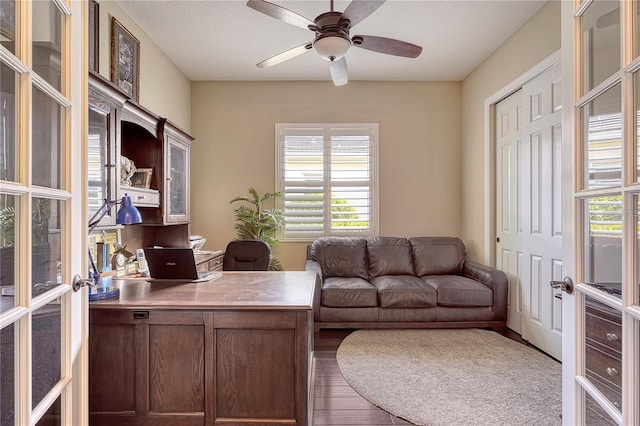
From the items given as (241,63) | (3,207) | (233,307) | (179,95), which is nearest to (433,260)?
(233,307)

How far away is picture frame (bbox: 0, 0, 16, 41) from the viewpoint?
0.83 meters

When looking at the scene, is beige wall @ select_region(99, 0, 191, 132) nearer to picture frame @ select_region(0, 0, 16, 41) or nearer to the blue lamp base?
the blue lamp base

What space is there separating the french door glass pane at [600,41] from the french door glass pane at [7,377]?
5.97 ft

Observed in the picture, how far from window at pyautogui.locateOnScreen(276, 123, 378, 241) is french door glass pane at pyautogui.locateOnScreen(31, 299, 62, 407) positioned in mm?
3521

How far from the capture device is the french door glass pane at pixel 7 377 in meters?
0.82

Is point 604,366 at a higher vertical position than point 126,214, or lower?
lower

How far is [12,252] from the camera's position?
879 mm

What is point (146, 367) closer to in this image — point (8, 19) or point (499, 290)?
point (8, 19)

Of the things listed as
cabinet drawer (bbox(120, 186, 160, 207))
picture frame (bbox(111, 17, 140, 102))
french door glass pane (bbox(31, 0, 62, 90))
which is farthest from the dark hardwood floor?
picture frame (bbox(111, 17, 140, 102))

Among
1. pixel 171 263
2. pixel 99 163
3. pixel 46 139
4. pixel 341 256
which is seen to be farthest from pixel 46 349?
pixel 341 256

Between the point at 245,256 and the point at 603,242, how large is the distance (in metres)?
2.84

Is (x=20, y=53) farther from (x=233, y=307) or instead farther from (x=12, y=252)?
(x=233, y=307)

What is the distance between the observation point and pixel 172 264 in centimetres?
225

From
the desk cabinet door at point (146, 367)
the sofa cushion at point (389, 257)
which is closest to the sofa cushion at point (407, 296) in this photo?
the sofa cushion at point (389, 257)
